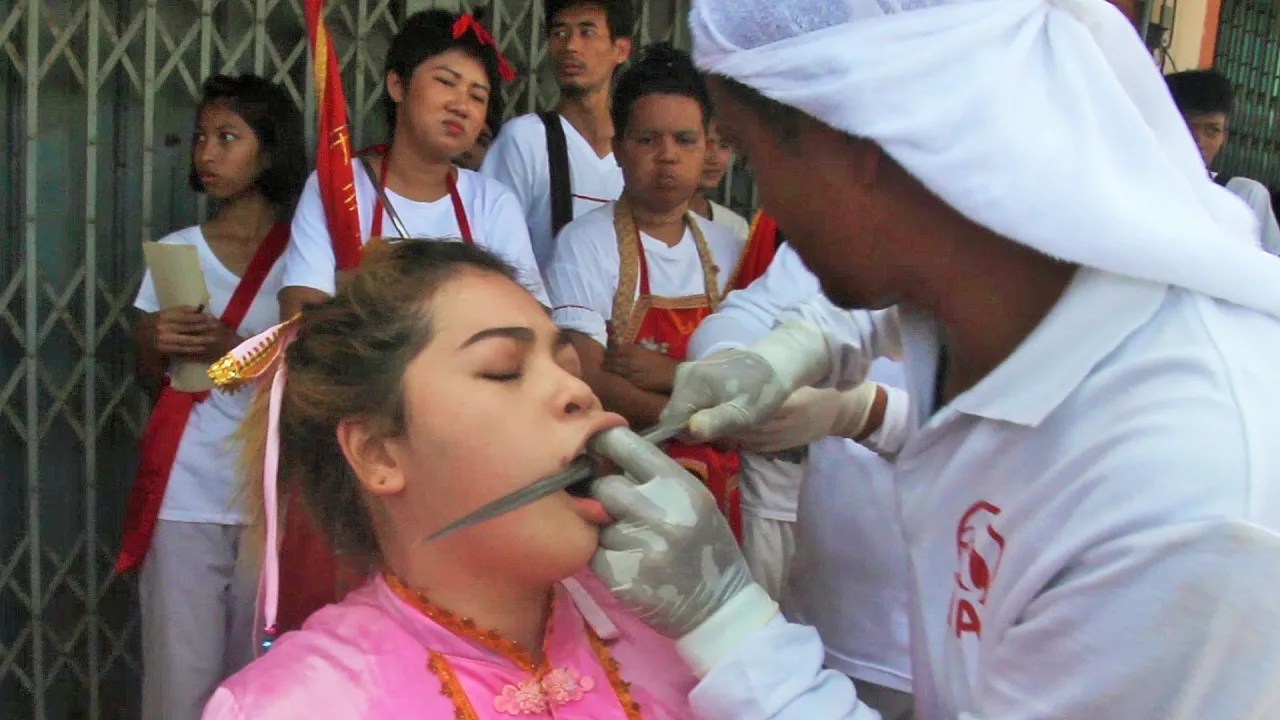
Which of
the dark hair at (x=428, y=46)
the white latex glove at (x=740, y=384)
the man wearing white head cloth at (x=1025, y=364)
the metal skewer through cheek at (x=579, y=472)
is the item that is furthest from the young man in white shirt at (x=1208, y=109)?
the metal skewer through cheek at (x=579, y=472)

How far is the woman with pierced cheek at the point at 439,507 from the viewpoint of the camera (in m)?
1.48

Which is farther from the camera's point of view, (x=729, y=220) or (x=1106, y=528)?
(x=729, y=220)

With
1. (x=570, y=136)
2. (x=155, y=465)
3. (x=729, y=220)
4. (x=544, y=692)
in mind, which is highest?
(x=570, y=136)

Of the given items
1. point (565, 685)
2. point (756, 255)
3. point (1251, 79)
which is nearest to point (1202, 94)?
point (1251, 79)

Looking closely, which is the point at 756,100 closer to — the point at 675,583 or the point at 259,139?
the point at 675,583

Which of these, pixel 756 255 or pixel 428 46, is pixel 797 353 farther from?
pixel 428 46

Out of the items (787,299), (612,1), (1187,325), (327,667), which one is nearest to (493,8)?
(612,1)

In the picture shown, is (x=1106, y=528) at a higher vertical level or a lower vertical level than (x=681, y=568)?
higher

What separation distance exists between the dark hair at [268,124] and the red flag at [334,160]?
0.34 m

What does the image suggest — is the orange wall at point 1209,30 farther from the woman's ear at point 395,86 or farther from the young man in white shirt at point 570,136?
the woman's ear at point 395,86

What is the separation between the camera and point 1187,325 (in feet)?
3.53

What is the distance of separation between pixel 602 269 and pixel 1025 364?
183cm

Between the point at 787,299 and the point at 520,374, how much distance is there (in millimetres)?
827

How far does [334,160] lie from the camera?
276 centimetres
